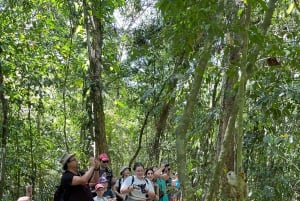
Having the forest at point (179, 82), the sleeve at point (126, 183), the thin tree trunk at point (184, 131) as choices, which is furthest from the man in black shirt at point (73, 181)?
the sleeve at point (126, 183)

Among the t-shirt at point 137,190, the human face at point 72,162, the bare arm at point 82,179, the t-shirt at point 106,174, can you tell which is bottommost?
the t-shirt at point 137,190

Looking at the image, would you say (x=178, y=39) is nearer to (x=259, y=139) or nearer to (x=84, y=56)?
(x=259, y=139)

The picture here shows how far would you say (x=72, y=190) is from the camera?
14.7 ft

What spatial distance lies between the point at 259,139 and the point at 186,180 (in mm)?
5158

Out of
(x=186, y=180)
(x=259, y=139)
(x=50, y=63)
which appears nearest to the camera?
(x=186, y=180)

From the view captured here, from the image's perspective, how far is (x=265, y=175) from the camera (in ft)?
28.0

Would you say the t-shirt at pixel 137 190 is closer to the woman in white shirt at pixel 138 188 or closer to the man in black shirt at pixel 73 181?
the woman in white shirt at pixel 138 188

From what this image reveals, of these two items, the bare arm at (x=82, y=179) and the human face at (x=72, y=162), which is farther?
the human face at (x=72, y=162)

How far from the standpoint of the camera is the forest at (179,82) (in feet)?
12.9

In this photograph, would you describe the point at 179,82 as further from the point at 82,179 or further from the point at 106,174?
the point at 106,174

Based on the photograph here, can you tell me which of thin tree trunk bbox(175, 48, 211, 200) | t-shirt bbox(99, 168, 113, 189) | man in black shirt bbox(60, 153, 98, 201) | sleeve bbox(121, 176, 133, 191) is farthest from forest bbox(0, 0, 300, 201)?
man in black shirt bbox(60, 153, 98, 201)

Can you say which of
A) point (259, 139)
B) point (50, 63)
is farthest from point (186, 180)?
point (50, 63)

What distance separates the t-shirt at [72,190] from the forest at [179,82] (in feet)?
4.06

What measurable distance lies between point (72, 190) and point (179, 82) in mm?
1743
